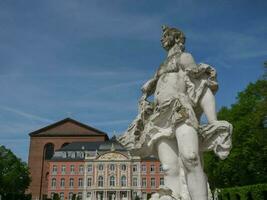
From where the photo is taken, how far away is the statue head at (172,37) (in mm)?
5241

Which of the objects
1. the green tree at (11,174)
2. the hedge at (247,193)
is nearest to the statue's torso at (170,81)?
the hedge at (247,193)

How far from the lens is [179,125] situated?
452cm

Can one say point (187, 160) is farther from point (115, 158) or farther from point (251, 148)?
point (115, 158)

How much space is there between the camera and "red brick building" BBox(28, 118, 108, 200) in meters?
89.0

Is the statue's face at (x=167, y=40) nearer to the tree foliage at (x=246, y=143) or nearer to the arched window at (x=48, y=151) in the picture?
the tree foliage at (x=246, y=143)

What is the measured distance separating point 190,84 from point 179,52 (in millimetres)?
579

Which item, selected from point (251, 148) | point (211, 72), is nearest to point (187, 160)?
point (211, 72)

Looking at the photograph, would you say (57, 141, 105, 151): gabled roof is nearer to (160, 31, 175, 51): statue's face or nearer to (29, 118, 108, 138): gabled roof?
(29, 118, 108, 138): gabled roof

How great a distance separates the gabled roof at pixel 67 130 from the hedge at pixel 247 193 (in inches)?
2719

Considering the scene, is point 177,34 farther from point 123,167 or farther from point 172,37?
point 123,167

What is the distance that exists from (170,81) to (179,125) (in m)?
0.70

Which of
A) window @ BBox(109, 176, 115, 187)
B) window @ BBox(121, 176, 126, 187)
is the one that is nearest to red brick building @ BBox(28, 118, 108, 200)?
window @ BBox(109, 176, 115, 187)

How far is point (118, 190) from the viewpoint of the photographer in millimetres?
81375

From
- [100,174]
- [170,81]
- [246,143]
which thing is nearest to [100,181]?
[100,174]
